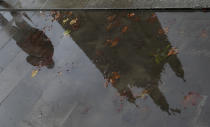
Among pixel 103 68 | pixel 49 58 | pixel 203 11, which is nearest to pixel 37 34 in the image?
pixel 49 58

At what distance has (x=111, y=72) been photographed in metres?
4.92

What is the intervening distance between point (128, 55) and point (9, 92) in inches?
113

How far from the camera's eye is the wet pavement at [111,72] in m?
4.02

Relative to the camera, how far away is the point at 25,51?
6.64 metres

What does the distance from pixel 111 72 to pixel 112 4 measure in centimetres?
215

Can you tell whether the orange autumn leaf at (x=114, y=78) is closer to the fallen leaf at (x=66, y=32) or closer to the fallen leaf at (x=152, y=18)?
the fallen leaf at (x=152, y=18)

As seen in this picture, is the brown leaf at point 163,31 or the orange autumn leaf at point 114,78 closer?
the orange autumn leaf at point 114,78

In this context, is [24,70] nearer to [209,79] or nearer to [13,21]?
[13,21]

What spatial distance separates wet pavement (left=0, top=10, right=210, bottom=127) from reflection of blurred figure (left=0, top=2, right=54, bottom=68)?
0.11 feet

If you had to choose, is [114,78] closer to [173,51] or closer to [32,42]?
[173,51]

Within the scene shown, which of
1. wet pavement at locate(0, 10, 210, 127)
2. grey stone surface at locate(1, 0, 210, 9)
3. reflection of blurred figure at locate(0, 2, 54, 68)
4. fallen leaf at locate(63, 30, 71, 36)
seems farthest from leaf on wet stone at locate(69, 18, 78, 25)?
reflection of blurred figure at locate(0, 2, 54, 68)

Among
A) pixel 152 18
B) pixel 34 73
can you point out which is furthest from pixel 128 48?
pixel 34 73

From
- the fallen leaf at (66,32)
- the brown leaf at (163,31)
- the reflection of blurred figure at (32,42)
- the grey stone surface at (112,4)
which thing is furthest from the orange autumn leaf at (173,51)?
the fallen leaf at (66,32)

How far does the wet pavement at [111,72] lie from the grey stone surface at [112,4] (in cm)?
17
